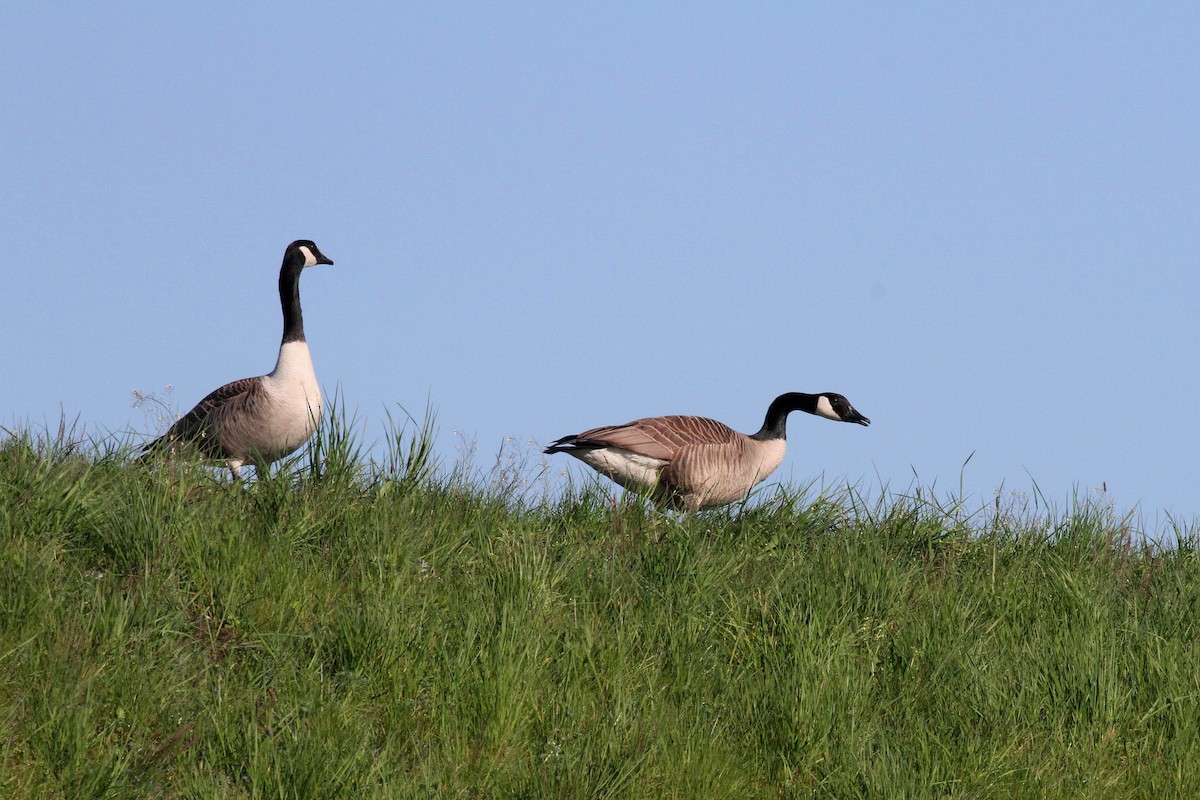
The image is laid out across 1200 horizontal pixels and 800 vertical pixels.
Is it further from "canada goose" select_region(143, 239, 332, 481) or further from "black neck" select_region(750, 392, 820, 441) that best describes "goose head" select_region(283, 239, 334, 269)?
"black neck" select_region(750, 392, 820, 441)

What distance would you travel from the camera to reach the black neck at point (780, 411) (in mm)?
12727

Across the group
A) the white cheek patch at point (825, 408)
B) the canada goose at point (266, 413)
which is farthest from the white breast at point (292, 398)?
the white cheek patch at point (825, 408)

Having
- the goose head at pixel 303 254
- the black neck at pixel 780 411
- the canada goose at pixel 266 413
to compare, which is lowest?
the canada goose at pixel 266 413

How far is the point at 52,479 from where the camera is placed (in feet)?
24.8

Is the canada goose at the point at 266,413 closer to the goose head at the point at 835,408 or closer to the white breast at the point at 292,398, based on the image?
the white breast at the point at 292,398

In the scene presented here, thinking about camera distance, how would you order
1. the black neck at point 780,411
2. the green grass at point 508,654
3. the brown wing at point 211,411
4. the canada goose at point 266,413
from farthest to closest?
1. the black neck at point 780,411
2. the brown wing at point 211,411
3. the canada goose at point 266,413
4. the green grass at point 508,654

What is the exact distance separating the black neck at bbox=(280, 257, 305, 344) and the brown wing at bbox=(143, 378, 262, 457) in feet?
1.87

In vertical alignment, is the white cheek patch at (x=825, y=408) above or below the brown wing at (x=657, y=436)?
above

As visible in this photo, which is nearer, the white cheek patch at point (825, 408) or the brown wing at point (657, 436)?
the brown wing at point (657, 436)

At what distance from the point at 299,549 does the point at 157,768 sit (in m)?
2.09

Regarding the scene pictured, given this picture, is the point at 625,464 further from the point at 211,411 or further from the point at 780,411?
the point at 211,411

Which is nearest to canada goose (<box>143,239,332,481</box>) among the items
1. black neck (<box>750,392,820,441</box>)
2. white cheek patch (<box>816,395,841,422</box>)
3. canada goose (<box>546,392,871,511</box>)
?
canada goose (<box>546,392,871,511</box>)

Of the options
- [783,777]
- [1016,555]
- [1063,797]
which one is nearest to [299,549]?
[783,777]

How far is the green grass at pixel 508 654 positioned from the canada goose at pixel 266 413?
2.10 m
